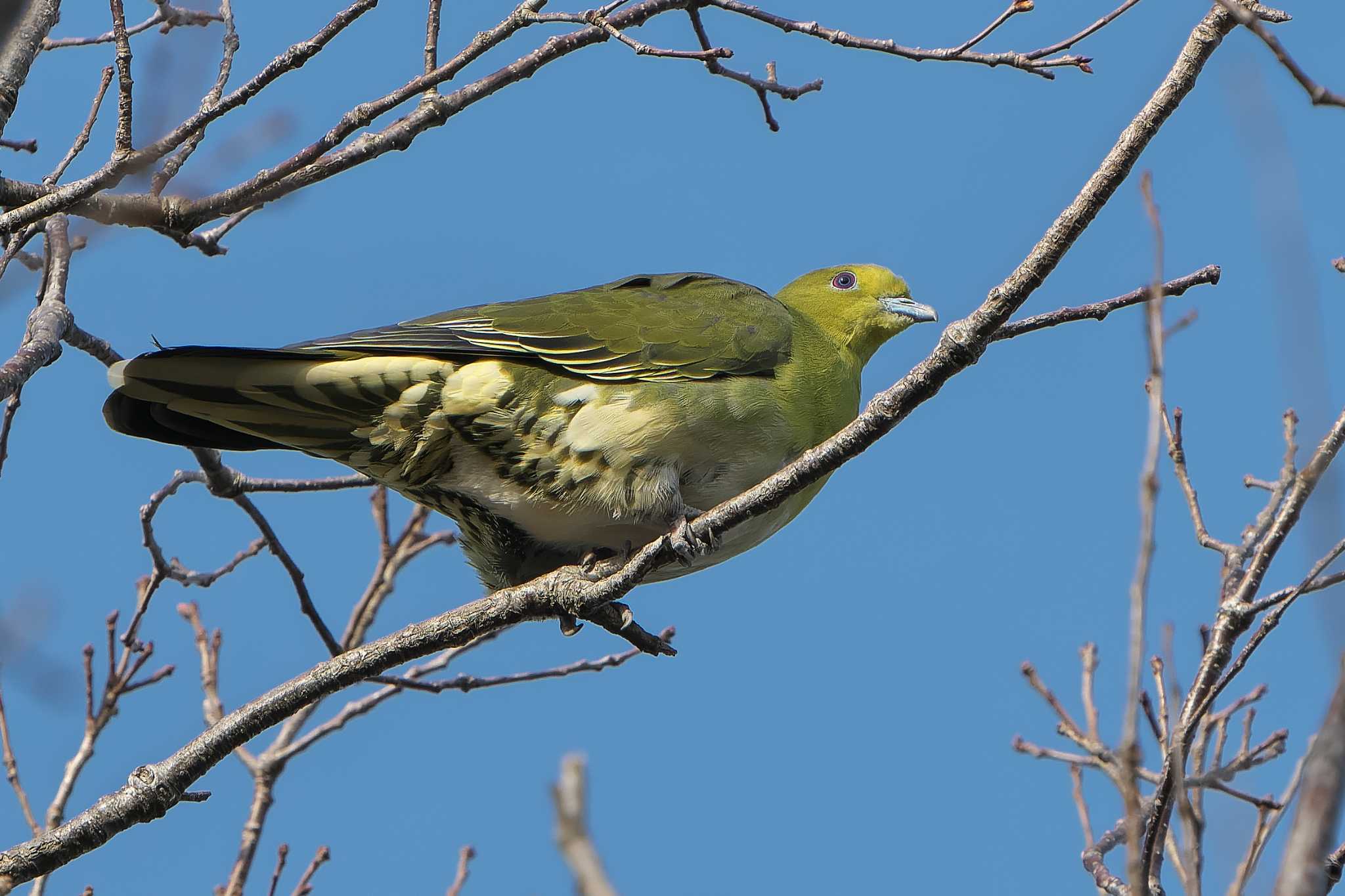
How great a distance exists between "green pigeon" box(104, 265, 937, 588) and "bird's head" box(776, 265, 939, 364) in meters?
0.70

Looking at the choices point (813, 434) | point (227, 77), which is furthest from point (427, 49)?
point (813, 434)

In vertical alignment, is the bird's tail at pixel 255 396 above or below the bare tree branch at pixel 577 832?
above

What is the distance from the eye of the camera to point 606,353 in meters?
4.69

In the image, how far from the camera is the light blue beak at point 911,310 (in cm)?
578

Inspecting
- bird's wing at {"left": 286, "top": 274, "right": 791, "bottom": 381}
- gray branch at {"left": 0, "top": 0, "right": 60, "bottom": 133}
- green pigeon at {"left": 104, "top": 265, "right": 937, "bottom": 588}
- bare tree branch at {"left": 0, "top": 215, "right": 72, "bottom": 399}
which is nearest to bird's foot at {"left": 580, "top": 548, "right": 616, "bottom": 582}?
green pigeon at {"left": 104, "top": 265, "right": 937, "bottom": 588}

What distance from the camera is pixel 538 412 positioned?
4.50 m

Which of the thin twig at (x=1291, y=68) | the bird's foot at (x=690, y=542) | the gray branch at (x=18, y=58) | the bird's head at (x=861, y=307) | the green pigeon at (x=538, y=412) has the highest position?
the bird's head at (x=861, y=307)

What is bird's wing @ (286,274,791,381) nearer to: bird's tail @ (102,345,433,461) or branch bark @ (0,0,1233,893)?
bird's tail @ (102,345,433,461)

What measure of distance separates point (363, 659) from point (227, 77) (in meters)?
1.52

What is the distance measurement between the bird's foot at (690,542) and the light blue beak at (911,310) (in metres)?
2.12

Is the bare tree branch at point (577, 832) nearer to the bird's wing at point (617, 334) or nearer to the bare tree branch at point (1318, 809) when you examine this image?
the bare tree branch at point (1318, 809)

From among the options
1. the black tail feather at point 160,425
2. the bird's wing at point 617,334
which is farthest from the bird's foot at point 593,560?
the black tail feather at point 160,425

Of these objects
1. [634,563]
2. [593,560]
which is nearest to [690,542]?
[634,563]

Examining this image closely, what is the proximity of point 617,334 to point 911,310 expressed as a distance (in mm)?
1581
